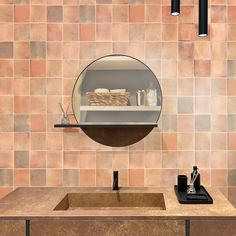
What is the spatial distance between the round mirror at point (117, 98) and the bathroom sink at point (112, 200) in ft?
1.34

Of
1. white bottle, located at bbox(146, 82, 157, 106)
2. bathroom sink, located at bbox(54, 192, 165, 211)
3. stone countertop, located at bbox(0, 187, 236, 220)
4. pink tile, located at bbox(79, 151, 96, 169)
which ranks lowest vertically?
bathroom sink, located at bbox(54, 192, 165, 211)

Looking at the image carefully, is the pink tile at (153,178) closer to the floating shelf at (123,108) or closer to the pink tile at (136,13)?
the floating shelf at (123,108)

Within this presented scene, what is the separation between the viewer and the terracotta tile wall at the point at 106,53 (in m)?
2.78

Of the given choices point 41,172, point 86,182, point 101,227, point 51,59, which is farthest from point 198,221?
point 51,59

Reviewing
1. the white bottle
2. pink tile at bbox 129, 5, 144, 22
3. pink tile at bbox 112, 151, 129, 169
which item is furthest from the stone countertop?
pink tile at bbox 129, 5, 144, 22

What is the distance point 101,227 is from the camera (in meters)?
2.01

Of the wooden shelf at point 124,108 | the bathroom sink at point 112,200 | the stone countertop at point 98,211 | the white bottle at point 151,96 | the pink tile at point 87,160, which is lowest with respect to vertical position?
the bathroom sink at point 112,200

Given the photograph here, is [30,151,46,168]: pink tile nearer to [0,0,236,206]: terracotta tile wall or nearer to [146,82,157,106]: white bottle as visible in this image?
[0,0,236,206]: terracotta tile wall

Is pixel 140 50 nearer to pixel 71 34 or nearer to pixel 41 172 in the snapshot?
pixel 71 34

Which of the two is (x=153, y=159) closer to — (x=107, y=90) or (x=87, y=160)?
(x=87, y=160)

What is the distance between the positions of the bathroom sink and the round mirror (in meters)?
0.41

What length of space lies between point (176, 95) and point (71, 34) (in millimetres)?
883

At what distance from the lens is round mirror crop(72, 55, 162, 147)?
2.76 m

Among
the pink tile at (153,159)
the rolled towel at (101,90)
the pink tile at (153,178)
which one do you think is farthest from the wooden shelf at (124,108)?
the pink tile at (153,178)
